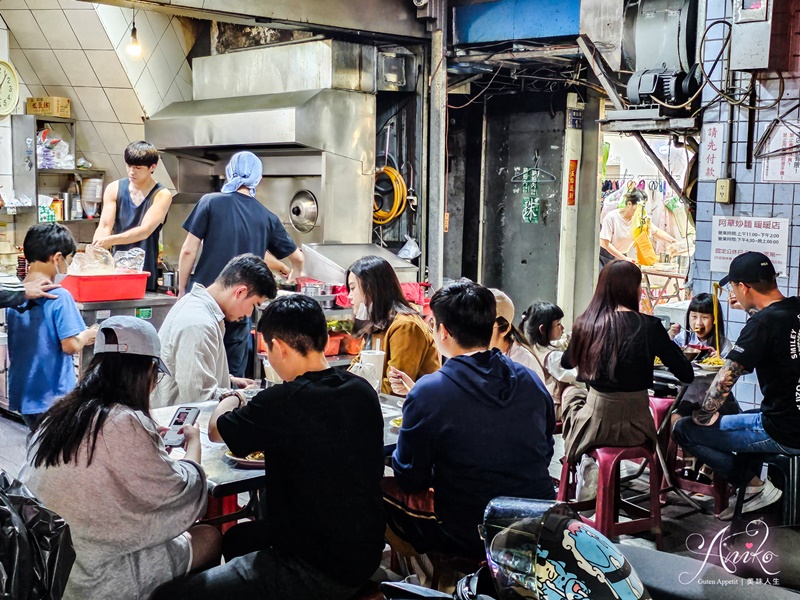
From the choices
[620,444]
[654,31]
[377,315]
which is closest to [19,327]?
[377,315]

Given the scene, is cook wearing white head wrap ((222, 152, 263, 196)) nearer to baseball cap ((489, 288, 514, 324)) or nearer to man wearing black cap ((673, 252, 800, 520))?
baseball cap ((489, 288, 514, 324))

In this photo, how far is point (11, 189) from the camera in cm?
841

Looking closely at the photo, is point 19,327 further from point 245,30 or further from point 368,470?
point 245,30

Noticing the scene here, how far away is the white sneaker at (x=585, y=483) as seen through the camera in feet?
15.4

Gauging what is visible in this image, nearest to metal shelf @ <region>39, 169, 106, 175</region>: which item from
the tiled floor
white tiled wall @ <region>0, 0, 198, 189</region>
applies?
white tiled wall @ <region>0, 0, 198, 189</region>

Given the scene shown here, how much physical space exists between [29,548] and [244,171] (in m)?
4.22

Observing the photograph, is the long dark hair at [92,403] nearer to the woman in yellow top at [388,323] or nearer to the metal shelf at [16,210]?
the woman in yellow top at [388,323]

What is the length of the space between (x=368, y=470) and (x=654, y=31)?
14.2ft

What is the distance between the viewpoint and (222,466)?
122 inches

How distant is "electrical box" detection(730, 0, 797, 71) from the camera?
16.6 ft

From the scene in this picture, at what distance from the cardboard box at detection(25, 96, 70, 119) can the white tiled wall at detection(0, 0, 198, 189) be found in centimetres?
9

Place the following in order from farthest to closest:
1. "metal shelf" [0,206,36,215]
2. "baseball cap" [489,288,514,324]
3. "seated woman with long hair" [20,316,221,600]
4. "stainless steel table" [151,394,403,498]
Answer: "metal shelf" [0,206,36,215]
"baseball cap" [489,288,514,324]
"stainless steel table" [151,394,403,498]
"seated woman with long hair" [20,316,221,600]

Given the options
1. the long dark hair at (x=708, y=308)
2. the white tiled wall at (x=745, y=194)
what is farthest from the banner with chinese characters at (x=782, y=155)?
the long dark hair at (x=708, y=308)

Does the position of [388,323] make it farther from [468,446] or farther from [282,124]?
[282,124]
